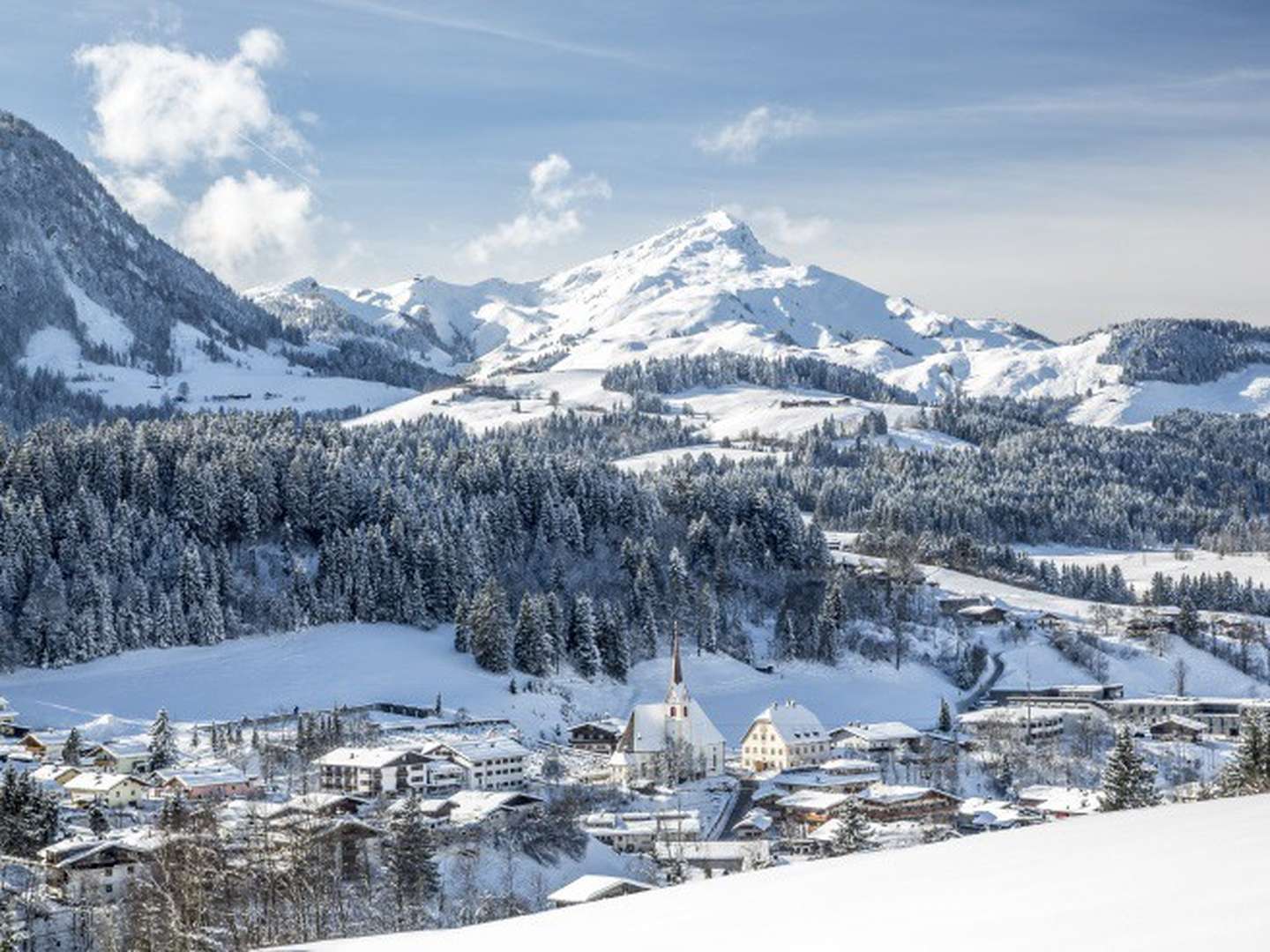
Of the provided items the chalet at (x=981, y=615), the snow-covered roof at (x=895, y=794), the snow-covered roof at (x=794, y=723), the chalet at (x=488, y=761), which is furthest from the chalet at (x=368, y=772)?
the chalet at (x=981, y=615)

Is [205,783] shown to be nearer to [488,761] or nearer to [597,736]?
[488,761]

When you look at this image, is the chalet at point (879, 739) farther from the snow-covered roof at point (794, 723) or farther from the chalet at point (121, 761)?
the chalet at point (121, 761)

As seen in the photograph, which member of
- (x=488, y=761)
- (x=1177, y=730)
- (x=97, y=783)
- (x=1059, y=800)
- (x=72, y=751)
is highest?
(x=72, y=751)

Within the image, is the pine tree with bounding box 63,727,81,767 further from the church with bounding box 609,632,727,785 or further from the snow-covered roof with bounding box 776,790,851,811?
the snow-covered roof with bounding box 776,790,851,811

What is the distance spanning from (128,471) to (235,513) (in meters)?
6.34

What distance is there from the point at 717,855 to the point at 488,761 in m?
14.0

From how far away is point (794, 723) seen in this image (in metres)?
64.9

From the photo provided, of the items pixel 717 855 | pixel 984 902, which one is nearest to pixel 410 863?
pixel 717 855

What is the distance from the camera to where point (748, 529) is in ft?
302

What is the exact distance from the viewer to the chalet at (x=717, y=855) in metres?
40.6

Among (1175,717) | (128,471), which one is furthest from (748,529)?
(128,471)

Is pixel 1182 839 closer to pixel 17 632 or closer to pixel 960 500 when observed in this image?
pixel 17 632

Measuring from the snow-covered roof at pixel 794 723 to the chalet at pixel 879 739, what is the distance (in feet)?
3.75

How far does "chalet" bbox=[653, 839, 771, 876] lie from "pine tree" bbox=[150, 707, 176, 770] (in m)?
18.3
